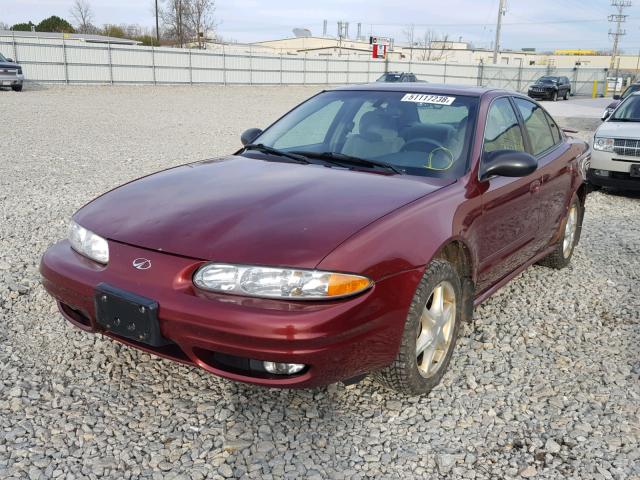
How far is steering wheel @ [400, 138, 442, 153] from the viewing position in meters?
3.61

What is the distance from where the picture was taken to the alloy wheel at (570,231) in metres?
5.19

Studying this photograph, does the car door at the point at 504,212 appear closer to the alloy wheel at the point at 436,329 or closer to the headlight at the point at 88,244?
the alloy wheel at the point at 436,329

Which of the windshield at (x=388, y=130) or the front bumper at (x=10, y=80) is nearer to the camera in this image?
the windshield at (x=388, y=130)

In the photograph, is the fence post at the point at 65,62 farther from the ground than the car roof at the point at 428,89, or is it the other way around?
the car roof at the point at 428,89

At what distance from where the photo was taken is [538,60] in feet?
329

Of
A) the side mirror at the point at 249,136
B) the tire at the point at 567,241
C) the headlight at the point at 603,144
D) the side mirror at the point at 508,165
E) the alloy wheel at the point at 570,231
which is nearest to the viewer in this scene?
the side mirror at the point at 508,165

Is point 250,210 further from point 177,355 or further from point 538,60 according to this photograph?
point 538,60

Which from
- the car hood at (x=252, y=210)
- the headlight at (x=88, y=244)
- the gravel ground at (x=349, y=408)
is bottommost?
the gravel ground at (x=349, y=408)

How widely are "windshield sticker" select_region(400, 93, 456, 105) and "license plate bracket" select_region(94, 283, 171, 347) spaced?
7.34ft

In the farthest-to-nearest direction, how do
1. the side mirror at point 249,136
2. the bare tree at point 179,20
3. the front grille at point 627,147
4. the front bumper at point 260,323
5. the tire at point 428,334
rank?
the bare tree at point 179,20
the front grille at point 627,147
the side mirror at point 249,136
the tire at point 428,334
the front bumper at point 260,323

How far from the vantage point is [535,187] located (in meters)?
4.17

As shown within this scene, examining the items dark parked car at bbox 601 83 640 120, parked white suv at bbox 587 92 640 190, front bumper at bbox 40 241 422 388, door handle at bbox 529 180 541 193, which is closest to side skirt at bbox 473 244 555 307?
door handle at bbox 529 180 541 193

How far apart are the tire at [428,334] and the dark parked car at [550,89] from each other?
35.5 metres

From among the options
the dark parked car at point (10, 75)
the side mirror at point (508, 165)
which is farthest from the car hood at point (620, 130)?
the dark parked car at point (10, 75)
